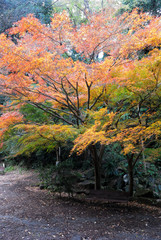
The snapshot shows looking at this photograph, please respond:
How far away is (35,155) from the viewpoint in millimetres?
12258

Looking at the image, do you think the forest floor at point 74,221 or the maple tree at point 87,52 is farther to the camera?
the maple tree at point 87,52

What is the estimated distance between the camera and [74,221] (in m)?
3.96

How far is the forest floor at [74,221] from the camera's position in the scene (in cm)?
324

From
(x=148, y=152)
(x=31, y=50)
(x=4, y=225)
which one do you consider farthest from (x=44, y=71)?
(x=148, y=152)

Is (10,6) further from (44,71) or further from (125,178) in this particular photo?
(125,178)

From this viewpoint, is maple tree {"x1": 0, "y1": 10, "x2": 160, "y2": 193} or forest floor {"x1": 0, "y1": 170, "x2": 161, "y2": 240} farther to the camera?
maple tree {"x1": 0, "y1": 10, "x2": 160, "y2": 193}

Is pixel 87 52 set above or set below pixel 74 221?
above

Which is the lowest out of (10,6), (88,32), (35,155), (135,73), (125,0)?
(35,155)

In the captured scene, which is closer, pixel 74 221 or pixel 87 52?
pixel 74 221

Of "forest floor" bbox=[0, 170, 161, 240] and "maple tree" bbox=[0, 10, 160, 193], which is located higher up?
"maple tree" bbox=[0, 10, 160, 193]

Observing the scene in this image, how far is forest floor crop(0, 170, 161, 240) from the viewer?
128 inches

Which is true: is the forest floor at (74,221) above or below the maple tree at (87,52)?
below

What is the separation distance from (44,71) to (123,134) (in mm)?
2721

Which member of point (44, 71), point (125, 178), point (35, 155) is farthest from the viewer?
point (35, 155)
